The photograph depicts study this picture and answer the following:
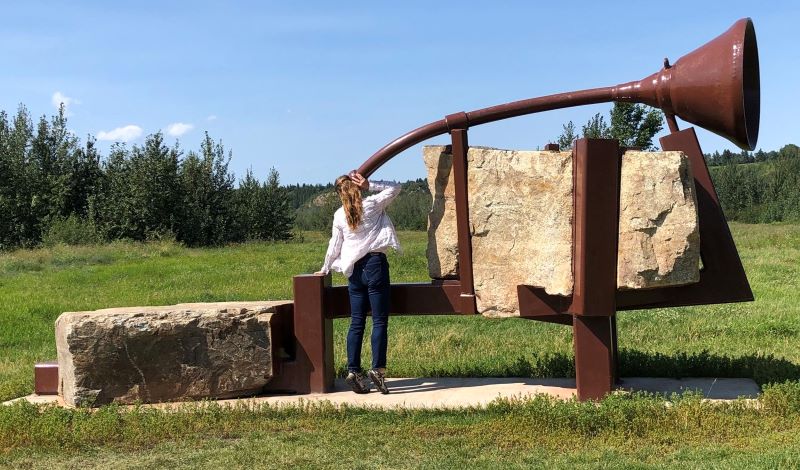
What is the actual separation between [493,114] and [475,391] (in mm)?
2356

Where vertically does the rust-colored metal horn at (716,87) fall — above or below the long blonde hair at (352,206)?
above

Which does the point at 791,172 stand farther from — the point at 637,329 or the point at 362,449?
the point at 362,449

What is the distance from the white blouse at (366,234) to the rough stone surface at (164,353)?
76 cm

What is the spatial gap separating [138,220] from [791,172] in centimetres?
5070

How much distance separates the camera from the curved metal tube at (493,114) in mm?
6535

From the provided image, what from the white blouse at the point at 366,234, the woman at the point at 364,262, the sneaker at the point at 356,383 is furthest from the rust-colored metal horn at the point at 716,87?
the sneaker at the point at 356,383

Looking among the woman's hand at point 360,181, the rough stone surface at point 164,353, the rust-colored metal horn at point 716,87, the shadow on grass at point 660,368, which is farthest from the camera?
the shadow on grass at point 660,368

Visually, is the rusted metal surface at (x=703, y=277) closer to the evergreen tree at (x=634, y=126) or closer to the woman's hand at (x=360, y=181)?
the woman's hand at (x=360, y=181)

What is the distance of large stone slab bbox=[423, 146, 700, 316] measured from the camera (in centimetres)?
599

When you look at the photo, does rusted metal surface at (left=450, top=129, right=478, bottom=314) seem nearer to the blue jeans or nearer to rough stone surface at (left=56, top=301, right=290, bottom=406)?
the blue jeans

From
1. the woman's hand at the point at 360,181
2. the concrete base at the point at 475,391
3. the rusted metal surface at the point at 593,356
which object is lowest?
the concrete base at the point at 475,391

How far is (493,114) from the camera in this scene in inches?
266

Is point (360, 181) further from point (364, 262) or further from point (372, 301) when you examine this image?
point (372, 301)

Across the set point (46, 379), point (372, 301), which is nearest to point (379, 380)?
point (372, 301)
